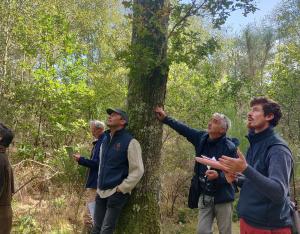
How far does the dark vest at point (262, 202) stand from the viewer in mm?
2697

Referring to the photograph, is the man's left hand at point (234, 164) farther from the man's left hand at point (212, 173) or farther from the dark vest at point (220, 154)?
the dark vest at point (220, 154)

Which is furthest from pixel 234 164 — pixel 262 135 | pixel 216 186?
pixel 216 186

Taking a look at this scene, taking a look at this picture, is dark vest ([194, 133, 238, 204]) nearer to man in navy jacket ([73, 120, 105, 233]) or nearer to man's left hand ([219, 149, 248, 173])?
man in navy jacket ([73, 120, 105, 233])

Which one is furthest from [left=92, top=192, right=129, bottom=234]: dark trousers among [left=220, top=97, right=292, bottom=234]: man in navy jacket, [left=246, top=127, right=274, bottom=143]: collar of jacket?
[left=246, top=127, right=274, bottom=143]: collar of jacket

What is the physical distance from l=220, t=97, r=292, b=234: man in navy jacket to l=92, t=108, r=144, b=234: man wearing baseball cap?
142cm

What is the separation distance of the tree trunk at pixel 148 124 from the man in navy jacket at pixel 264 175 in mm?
1538

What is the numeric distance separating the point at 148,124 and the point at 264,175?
189 cm

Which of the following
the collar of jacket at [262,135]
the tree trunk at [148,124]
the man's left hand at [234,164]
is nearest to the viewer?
the man's left hand at [234,164]

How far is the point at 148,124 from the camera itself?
4375mm

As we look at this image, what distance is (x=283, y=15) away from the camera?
14781 millimetres

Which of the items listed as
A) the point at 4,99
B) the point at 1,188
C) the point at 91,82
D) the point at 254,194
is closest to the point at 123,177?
the point at 1,188

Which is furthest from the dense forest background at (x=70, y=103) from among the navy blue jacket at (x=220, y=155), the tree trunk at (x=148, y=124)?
the navy blue jacket at (x=220, y=155)

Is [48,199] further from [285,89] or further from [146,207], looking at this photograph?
[285,89]

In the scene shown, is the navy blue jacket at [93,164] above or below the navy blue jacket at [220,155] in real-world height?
below
